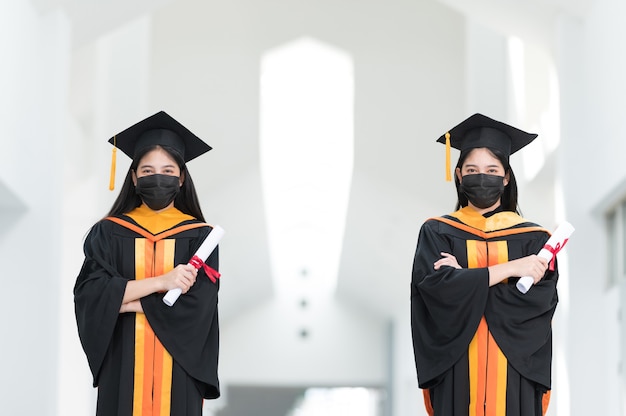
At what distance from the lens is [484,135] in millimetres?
4918

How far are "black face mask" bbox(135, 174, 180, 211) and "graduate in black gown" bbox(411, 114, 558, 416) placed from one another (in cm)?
106

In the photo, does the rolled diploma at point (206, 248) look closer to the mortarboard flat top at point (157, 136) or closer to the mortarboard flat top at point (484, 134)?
the mortarboard flat top at point (157, 136)

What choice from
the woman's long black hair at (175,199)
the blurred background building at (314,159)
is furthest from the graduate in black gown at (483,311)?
the blurred background building at (314,159)

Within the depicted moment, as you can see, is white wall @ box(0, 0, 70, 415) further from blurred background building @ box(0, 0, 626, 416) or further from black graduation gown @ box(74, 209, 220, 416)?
black graduation gown @ box(74, 209, 220, 416)

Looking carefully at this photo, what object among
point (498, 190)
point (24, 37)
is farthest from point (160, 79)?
point (498, 190)

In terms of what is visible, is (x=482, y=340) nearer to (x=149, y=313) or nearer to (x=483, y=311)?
→ (x=483, y=311)

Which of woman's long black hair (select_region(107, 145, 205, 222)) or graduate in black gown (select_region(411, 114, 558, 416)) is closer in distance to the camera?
graduate in black gown (select_region(411, 114, 558, 416))

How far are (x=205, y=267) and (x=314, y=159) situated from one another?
37.4 feet

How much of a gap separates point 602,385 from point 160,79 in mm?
6492

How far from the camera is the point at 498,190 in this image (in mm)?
4777

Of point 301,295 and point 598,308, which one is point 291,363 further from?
point 598,308

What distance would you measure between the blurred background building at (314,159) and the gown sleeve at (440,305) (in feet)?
7.85

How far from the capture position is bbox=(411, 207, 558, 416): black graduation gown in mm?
4594

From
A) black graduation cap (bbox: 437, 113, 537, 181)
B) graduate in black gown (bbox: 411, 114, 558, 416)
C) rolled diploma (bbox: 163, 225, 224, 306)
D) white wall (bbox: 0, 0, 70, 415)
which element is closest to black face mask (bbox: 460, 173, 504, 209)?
graduate in black gown (bbox: 411, 114, 558, 416)
